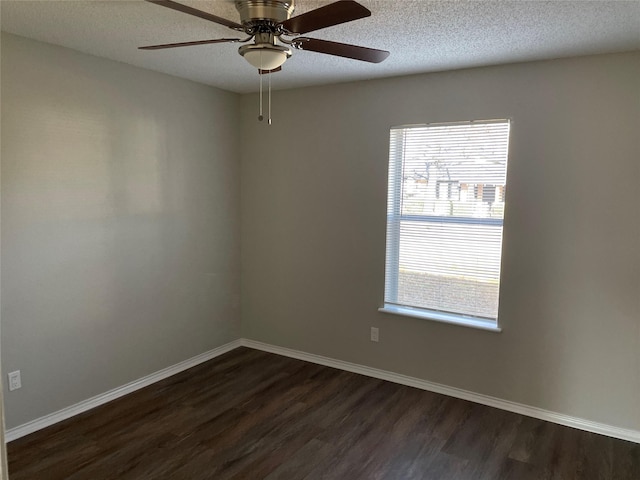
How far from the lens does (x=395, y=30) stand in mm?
2484

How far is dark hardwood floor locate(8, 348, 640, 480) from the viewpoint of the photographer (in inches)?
102

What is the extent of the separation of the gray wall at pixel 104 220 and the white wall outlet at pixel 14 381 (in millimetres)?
35

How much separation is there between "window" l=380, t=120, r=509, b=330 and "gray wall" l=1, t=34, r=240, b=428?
1.66 meters

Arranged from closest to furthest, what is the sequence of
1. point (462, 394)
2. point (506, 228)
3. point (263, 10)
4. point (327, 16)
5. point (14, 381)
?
point (327, 16), point (263, 10), point (14, 381), point (506, 228), point (462, 394)

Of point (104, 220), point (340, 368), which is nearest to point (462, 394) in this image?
point (340, 368)

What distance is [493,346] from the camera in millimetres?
3346

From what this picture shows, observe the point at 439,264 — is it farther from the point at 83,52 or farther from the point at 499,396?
the point at 83,52

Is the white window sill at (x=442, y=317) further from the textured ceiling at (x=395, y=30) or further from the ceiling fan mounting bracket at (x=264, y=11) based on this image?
the ceiling fan mounting bracket at (x=264, y=11)

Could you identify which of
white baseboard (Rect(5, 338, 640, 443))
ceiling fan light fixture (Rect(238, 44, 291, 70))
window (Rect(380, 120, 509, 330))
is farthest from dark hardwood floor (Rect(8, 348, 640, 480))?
ceiling fan light fixture (Rect(238, 44, 291, 70))

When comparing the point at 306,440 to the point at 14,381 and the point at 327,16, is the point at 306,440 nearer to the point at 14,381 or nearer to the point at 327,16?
the point at 14,381

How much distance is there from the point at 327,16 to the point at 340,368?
305 cm

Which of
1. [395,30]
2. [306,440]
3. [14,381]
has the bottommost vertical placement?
[306,440]

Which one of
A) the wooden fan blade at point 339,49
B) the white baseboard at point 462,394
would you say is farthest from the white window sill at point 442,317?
the wooden fan blade at point 339,49

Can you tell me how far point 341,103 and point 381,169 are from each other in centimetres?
67
